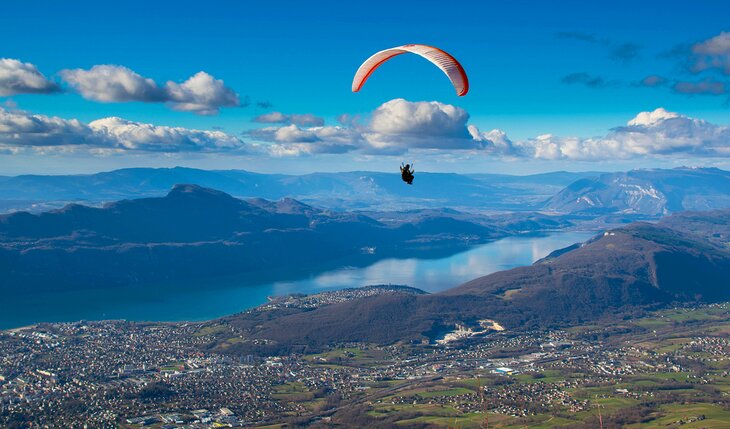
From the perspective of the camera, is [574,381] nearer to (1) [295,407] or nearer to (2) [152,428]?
(1) [295,407]

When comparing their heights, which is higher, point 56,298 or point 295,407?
point 295,407

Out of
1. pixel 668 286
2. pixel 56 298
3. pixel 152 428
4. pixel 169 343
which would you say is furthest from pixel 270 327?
pixel 668 286

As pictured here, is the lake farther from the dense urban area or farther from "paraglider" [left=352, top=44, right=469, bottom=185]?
"paraglider" [left=352, top=44, right=469, bottom=185]

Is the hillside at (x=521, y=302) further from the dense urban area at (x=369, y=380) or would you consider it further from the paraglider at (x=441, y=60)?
the paraglider at (x=441, y=60)

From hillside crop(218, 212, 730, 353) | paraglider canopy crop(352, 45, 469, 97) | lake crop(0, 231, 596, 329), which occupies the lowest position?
lake crop(0, 231, 596, 329)

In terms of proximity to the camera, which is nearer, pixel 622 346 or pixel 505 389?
pixel 505 389

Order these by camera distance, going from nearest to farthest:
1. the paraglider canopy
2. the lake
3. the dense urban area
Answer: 1. the paraglider canopy
2. the dense urban area
3. the lake

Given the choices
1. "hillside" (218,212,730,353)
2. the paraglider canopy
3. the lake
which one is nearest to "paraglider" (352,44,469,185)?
the paraglider canopy
